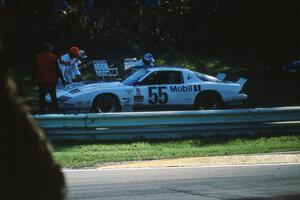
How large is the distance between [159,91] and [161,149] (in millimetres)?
4435

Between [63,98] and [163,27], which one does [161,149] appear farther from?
[163,27]

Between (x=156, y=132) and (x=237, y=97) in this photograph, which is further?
(x=237, y=97)

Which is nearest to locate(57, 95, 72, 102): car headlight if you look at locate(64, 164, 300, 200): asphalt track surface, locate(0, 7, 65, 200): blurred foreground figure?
locate(64, 164, 300, 200): asphalt track surface

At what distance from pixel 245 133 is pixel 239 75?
1068 cm

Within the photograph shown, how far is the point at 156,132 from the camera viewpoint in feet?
43.0

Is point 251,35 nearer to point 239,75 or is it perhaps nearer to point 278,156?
point 239,75

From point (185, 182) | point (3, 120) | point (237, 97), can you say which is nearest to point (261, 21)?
point (237, 97)

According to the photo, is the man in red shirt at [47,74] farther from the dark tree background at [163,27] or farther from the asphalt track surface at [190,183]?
the dark tree background at [163,27]

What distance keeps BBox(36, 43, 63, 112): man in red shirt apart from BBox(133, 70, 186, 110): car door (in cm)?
212

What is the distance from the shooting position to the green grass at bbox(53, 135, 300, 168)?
10922 millimetres

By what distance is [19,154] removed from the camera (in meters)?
2.35

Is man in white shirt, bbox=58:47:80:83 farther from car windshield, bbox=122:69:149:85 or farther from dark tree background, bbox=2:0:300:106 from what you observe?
dark tree background, bbox=2:0:300:106

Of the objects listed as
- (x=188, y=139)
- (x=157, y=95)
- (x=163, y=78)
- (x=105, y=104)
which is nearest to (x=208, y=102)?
(x=163, y=78)

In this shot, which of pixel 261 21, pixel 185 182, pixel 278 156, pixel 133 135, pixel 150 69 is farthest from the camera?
pixel 261 21
